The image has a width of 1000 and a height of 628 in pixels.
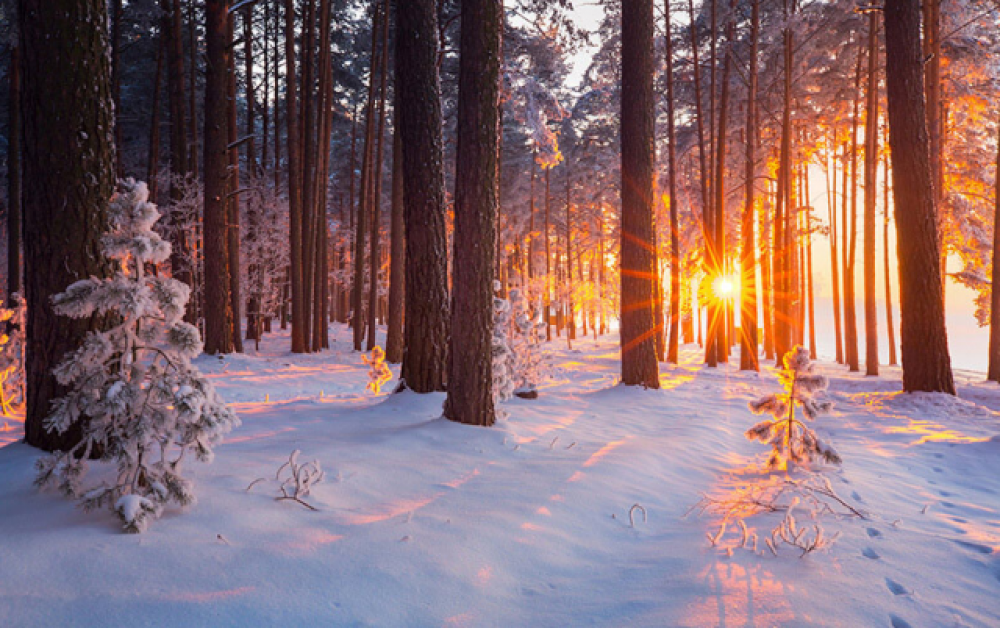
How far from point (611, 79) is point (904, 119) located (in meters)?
10.5

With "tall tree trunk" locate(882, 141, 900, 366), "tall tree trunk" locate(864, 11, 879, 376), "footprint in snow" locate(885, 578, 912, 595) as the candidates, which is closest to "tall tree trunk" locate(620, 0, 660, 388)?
"footprint in snow" locate(885, 578, 912, 595)

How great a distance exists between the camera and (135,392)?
2.63 m

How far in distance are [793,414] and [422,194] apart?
4451 mm

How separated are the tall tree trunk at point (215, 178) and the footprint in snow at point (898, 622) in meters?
13.1

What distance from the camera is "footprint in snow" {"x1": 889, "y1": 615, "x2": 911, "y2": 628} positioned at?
230 centimetres

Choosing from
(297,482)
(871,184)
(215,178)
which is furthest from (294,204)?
(871,184)

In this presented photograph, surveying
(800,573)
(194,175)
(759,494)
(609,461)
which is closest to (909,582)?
(800,573)

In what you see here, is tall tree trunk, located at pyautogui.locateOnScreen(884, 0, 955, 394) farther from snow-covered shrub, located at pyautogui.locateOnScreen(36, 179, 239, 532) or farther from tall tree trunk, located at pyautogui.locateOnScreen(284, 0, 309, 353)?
tall tree trunk, located at pyautogui.locateOnScreen(284, 0, 309, 353)

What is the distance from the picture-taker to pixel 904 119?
871cm

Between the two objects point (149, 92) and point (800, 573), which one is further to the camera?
point (149, 92)

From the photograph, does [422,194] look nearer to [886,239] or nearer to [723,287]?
[723,287]

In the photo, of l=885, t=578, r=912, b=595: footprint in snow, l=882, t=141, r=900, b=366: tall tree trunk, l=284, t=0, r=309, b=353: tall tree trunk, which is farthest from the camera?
l=882, t=141, r=900, b=366: tall tree trunk

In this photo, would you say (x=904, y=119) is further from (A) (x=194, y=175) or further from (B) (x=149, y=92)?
(B) (x=149, y=92)

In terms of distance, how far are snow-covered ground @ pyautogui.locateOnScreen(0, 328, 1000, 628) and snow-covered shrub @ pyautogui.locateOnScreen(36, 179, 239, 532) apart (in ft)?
0.57
